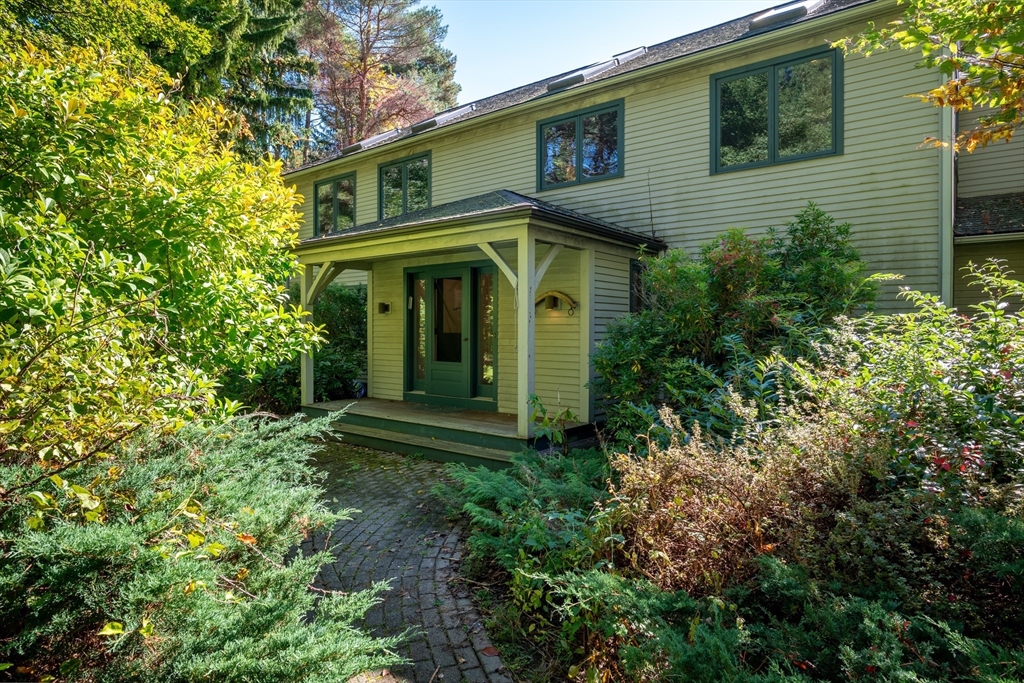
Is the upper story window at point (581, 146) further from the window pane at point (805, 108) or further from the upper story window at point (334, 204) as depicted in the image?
the upper story window at point (334, 204)

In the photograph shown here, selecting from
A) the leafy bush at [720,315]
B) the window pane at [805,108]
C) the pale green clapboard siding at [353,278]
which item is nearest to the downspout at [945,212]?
the leafy bush at [720,315]

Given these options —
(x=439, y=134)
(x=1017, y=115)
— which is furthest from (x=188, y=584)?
(x=439, y=134)

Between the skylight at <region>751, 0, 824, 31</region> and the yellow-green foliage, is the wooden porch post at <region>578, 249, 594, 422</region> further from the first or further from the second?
the skylight at <region>751, 0, 824, 31</region>

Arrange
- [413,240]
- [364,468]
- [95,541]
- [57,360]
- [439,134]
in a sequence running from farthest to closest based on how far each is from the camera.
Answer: [439,134]
[413,240]
[364,468]
[57,360]
[95,541]

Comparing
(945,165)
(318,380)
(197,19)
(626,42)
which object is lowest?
(318,380)

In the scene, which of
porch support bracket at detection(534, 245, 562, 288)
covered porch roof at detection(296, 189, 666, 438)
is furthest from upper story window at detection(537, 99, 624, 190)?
porch support bracket at detection(534, 245, 562, 288)

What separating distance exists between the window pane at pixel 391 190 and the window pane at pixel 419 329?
2.99 meters

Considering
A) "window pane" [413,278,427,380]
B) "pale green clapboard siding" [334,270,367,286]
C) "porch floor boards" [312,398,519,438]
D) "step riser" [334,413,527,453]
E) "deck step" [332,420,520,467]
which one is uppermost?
"pale green clapboard siding" [334,270,367,286]

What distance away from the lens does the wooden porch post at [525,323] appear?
6.44 metres

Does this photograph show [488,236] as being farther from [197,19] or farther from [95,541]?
[197,19]

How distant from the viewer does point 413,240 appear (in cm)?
760

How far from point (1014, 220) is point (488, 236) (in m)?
7.88

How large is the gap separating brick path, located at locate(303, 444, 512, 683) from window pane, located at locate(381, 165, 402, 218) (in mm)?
7538

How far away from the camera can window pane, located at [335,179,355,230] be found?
1336cm
